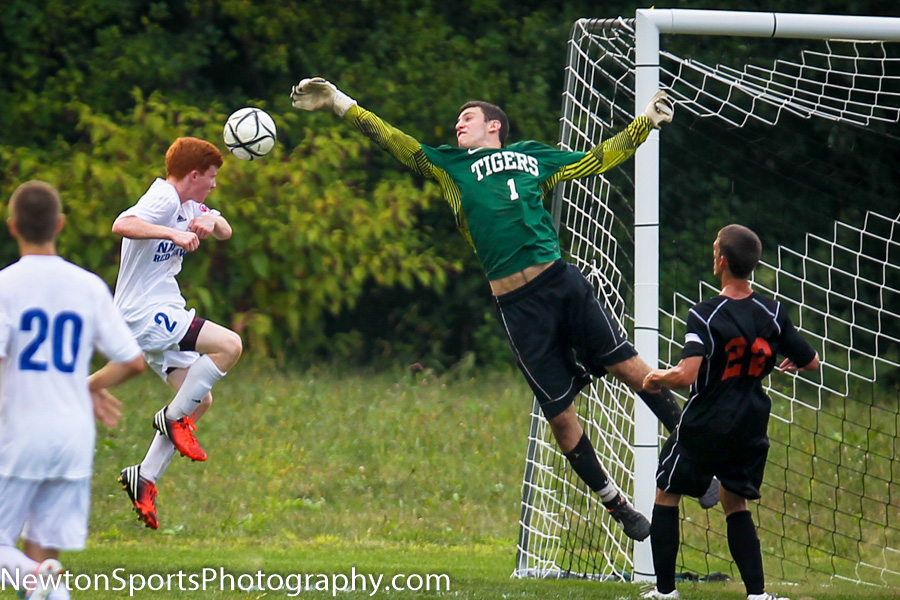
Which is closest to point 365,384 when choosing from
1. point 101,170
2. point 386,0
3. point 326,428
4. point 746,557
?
point 326,428

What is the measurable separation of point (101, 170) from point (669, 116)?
8068mm

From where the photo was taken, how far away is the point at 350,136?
14.4 meters

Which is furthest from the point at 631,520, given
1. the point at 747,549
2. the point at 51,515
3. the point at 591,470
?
the point at 51,515

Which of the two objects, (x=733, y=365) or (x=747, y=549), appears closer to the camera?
(x=733, y=365)

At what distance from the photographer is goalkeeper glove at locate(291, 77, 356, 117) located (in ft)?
18.9

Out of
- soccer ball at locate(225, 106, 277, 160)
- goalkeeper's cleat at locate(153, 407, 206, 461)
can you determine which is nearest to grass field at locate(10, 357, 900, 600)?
goalkeeper's cleat at locate(153, 407, 206, 461)

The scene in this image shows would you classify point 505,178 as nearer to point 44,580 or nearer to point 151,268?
point 151,268

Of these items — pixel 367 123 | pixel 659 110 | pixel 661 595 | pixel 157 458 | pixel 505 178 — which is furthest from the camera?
pixel 157 458

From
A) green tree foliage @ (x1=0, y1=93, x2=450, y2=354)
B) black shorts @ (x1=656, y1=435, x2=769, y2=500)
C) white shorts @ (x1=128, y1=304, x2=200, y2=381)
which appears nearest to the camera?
black shorts @ (x1=656, y1=435, x2=769, y2=500)

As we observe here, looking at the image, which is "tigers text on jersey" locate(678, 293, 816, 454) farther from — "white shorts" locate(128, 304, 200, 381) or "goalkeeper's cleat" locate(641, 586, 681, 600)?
"white shorts" locate(128, 304, 200, 381)

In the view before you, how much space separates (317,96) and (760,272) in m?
6.87

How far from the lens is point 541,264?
5.68 metres

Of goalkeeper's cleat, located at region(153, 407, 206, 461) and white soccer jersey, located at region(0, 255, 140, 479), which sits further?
goalkeeper's cleat, located at region(153, 407, 206, 461)

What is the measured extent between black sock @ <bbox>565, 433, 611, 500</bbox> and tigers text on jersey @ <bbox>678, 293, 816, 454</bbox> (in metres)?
0.84
